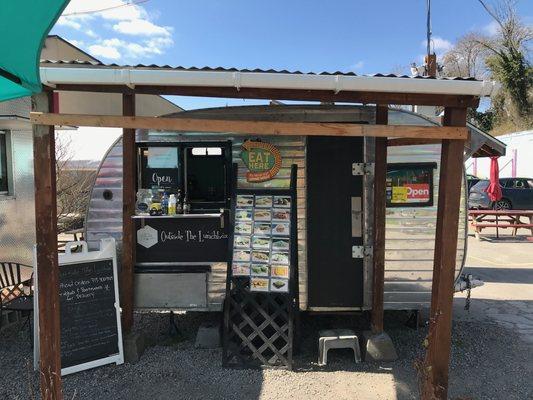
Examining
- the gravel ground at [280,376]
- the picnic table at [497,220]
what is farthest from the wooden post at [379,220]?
the picnic table at [497,220]

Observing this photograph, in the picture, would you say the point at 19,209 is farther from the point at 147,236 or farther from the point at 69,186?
the point at 69,186

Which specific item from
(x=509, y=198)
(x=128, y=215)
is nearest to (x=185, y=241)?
(x=128, y=215)

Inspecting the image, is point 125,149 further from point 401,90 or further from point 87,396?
point 401,90

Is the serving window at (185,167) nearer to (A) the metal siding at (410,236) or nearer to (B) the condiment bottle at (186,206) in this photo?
(B) the condiment bottle at (186,206)

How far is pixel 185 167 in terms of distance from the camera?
14.7 feet

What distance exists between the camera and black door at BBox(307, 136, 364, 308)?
4.45m

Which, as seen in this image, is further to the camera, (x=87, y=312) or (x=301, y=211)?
(x=301, y=211)

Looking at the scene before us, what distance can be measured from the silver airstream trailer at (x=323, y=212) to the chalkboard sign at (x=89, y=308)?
0.35 metres

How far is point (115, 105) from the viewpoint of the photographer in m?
13.7

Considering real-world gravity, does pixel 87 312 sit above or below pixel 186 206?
below

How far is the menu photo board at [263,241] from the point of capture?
160 inches

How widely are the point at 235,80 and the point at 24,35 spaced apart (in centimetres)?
122

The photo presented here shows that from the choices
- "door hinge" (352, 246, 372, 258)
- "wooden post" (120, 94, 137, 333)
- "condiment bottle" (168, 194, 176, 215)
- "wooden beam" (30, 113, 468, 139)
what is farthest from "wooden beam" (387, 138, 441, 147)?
"wooden post" (120, 94, 137, 333)

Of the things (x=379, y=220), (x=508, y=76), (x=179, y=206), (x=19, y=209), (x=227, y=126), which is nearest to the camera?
(x=227, y=126)
